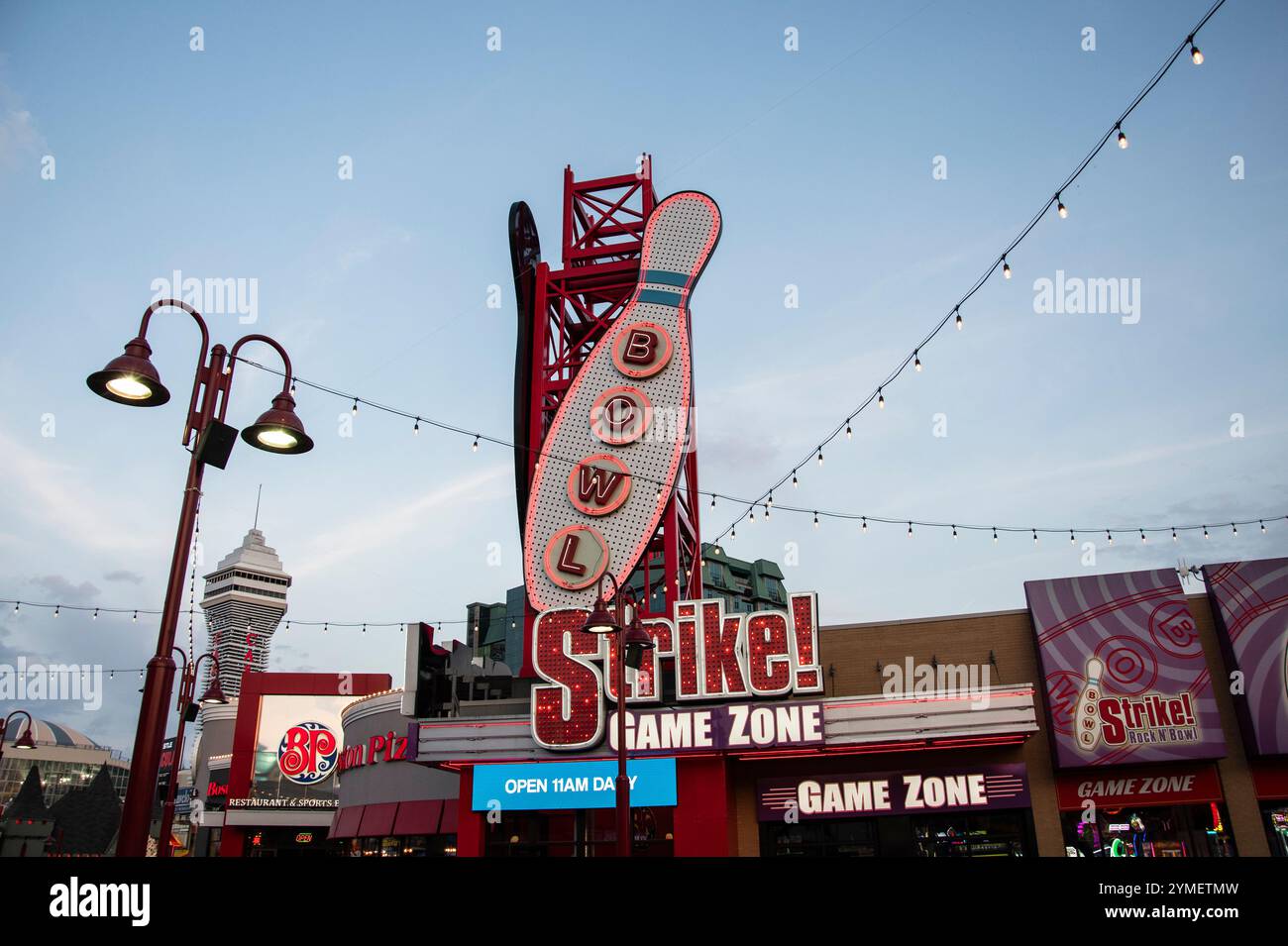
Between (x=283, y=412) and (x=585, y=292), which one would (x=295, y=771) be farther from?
(x=283, y=412)

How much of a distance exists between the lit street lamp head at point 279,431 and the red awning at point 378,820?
76.4ft

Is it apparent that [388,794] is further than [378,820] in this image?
Yes

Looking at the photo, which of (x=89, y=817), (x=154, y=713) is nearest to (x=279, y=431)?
(x=154, y=713)

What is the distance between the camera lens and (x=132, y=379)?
28.4 ft

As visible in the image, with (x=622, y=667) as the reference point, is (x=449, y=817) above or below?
below

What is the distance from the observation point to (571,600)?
2697cm

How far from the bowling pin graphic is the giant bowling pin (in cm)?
1213

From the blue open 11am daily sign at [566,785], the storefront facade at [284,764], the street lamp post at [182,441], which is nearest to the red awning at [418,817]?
the blue open 11am daily sign at [566,785]

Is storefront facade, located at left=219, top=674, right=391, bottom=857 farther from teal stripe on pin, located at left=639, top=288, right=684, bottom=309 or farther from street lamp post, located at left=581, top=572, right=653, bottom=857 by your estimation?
street lamp post, located at left=581, top=572, right=653, bottom=857

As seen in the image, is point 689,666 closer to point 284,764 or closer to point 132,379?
point 132,379

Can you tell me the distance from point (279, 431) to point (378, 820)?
2443cm
